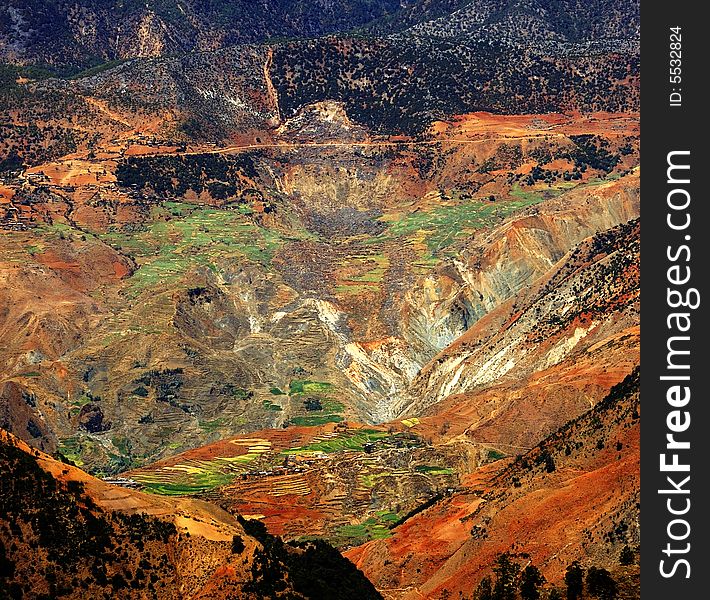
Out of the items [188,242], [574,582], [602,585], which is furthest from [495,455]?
A: [188,242]

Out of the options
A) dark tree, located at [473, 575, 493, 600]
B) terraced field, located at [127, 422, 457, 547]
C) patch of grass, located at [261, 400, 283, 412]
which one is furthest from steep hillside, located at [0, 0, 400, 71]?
dark tree, located at [473, 575, 493, 600]

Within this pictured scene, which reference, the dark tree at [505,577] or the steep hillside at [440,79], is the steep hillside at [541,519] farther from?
the steep hillside at [440,79]

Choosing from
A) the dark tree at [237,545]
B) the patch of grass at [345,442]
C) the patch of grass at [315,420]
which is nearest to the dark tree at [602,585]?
the dark tree at [237,545]

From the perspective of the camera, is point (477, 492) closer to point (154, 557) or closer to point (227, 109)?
point (154, 557)

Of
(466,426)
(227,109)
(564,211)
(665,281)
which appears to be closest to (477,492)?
(466,426)

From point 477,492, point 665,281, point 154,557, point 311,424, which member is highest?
point 665,281

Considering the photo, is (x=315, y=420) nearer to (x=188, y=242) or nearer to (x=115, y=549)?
(x=188, y=242)
